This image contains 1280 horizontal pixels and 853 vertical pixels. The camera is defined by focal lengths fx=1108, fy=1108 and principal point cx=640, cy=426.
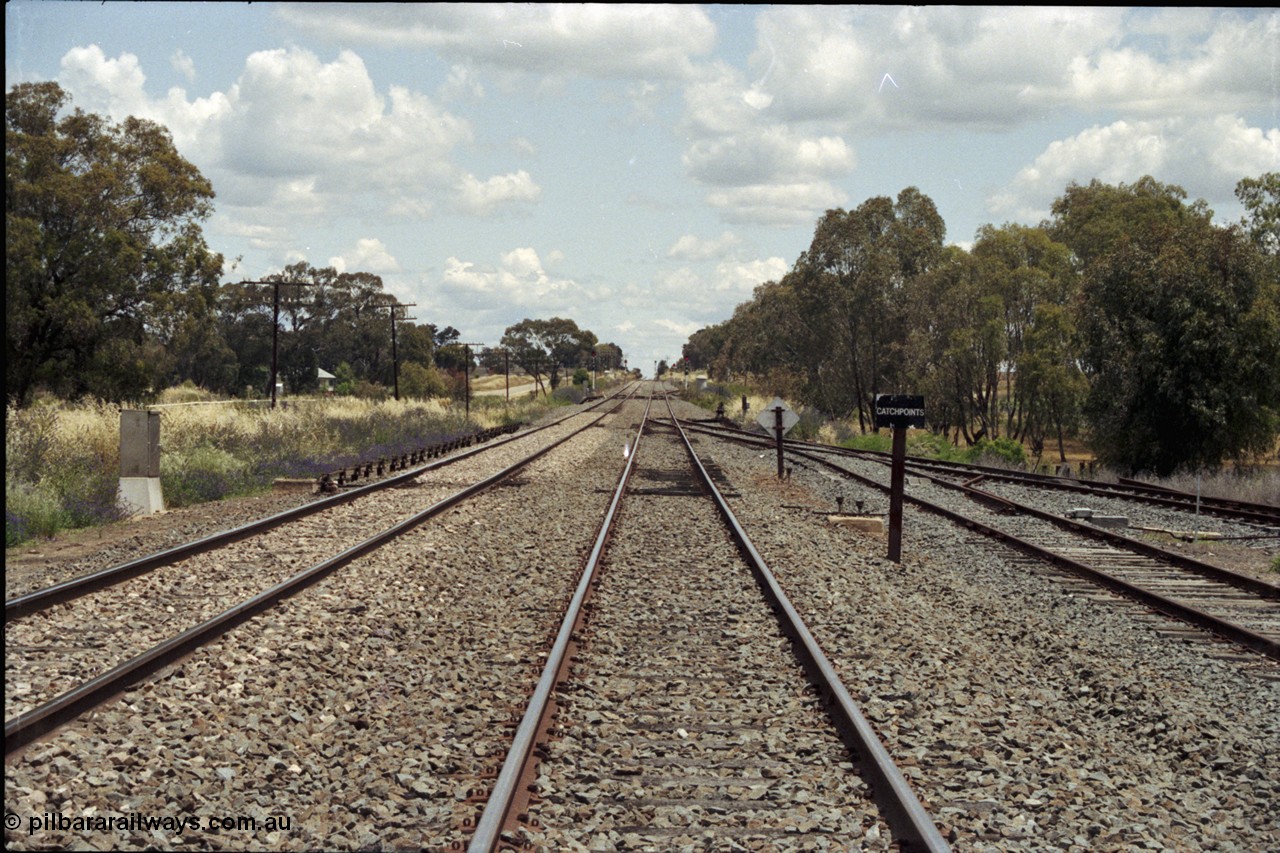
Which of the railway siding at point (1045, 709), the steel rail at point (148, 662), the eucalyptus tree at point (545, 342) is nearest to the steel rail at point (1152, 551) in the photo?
the railway siding at point (1045, 709)

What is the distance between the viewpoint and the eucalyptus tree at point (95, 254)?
3259 cm

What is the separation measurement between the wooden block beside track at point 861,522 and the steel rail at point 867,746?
602 centimetres

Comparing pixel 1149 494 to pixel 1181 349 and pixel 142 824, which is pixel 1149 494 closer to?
pixel 1181 349

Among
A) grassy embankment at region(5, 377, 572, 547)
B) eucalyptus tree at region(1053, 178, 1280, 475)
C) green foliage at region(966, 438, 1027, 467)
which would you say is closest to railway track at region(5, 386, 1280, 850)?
grassy embankment at region(5, 377, 572, 547)

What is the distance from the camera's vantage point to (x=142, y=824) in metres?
4.81

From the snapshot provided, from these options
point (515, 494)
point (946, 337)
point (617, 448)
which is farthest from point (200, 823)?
point (946, 337)

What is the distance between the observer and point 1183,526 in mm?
16031

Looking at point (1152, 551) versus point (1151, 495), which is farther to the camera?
point (1151, 495)

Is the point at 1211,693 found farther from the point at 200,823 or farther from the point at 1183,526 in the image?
the point at 1183,526

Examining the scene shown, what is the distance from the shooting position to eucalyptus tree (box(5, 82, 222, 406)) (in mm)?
32594

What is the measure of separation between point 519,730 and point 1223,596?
812 centimetres

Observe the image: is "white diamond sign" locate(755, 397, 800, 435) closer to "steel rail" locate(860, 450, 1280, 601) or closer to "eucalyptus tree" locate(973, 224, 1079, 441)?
"steel rail" locate(860, 450, 1280, 601)

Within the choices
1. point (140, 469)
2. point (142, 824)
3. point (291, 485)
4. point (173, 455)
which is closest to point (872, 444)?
point (291, 485)

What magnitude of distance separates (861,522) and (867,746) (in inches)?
405
